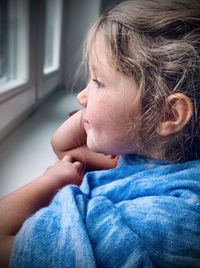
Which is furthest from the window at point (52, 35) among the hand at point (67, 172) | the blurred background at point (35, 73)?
the hand at point (67, 172)

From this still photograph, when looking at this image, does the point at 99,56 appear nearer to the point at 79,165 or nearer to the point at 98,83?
the point at 98,83

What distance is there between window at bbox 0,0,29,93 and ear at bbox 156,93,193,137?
0.44 ft

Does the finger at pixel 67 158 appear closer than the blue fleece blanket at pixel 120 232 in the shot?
No

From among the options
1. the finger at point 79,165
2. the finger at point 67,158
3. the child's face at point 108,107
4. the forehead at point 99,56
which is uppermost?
the forehead at point 99,56

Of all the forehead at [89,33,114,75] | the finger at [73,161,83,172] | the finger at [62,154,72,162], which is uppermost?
the forehead at [89,33,114,75]

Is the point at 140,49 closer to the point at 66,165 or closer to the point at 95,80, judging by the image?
the point at 95,80

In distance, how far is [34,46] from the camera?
0.25 meters

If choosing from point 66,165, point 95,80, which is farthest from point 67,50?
point 66,165

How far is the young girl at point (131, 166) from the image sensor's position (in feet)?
0.77

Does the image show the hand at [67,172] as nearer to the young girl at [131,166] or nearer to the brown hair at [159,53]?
the young girl at [131,166]

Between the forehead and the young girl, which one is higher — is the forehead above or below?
above

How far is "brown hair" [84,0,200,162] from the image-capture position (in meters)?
0.26

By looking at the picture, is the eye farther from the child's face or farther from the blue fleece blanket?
the blue fleece blanket

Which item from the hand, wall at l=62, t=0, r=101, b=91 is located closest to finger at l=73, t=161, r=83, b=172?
the hand
